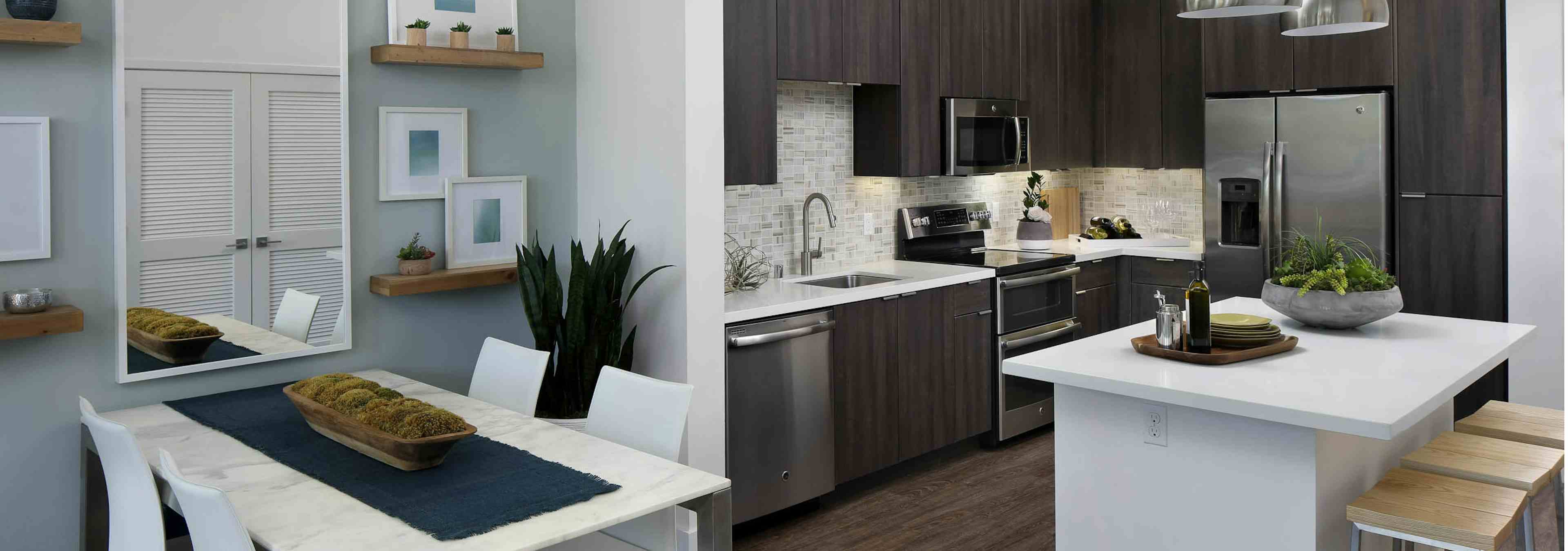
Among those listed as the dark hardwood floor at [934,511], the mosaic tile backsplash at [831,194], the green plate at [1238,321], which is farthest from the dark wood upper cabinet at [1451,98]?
the green plate at [1238,321]

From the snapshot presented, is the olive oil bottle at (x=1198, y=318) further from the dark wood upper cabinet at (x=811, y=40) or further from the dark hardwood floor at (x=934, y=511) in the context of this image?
the dark wood upper cabinet at (x=811, y=40)

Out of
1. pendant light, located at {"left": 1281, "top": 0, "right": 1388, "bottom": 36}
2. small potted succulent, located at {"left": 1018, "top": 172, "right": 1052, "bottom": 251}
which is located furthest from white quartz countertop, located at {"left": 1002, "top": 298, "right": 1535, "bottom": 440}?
small potted succulent, located at {"left": 1018, "top": 172, "right": 1052, "bottom": 251}

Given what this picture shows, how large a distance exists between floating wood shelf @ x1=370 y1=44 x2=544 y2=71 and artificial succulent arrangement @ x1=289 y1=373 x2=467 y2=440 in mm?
983

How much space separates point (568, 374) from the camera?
11.0 feet

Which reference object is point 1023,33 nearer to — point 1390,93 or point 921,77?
point 921,77

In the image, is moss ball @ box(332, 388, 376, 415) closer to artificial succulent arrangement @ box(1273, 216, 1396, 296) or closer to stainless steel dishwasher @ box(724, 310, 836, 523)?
stainless steel dishwasher @ box(724, 310, 836, 523)

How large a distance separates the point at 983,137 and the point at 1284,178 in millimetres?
1395

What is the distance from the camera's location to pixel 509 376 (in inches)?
121

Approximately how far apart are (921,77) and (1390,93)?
83.0 inches

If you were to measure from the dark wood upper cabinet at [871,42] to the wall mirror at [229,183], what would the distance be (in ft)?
6.21

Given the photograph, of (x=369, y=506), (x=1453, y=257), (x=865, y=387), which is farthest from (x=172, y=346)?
(x=1453, y=257)

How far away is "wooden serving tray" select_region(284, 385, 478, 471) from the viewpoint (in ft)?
7.23

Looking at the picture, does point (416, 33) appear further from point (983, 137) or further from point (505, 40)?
point (983, 137)

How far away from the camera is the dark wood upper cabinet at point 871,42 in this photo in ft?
13.7
